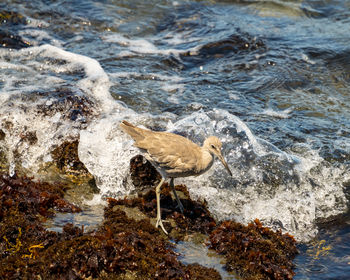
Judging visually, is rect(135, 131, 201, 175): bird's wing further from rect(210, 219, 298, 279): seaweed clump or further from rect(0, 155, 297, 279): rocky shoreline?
rect(210, 219, 298, 279): seaweed clump

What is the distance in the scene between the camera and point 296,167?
6.19 meters

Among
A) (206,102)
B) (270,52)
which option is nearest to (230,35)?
(270,52)

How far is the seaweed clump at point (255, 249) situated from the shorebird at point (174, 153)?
0.71 m

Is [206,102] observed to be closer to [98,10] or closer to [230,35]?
[230,35]

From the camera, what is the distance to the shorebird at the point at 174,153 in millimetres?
5094

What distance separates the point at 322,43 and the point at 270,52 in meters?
1.43

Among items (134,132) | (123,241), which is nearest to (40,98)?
(134,132)

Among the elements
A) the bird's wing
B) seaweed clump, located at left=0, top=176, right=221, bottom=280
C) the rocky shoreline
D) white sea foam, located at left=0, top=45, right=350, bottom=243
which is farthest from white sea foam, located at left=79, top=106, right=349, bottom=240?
seaweed clump, located at left=0, top=176, right=221, bottom=280

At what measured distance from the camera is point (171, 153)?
5090mm

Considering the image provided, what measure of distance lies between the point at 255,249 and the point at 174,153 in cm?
142

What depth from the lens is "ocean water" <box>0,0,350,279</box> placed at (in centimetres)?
570

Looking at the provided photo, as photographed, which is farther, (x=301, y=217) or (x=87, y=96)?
(x=87, y=96)

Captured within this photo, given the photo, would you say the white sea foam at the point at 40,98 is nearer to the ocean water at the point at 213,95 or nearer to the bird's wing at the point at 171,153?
the ocean water at the point at 213,95

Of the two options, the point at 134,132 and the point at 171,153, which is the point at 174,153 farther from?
the point at 134,132
